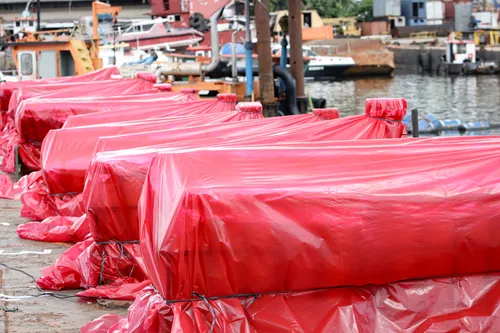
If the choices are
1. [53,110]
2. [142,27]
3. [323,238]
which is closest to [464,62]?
[142,27]

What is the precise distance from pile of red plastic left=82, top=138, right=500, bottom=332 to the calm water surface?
108 feet

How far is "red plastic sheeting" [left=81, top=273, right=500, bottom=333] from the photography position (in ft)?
19.5

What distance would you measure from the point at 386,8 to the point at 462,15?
9.83m

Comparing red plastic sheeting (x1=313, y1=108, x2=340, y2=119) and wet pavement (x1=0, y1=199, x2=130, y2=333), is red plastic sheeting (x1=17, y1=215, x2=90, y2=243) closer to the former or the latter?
wet pavement (x1=0, y1=199, x2=130, y2=333)

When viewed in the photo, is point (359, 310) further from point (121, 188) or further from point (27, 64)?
point (27, 64)

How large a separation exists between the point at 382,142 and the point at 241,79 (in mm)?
18839

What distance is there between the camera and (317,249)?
5883 millimetres

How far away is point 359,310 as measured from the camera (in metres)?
6.12

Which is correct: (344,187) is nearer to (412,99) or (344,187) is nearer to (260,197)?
(260,197)

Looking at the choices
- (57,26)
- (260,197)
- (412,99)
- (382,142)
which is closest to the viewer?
(260,197)

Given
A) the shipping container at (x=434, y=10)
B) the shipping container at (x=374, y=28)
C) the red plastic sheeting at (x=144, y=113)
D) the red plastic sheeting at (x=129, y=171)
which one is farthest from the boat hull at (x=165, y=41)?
the shipping container at (x=434, y=10)

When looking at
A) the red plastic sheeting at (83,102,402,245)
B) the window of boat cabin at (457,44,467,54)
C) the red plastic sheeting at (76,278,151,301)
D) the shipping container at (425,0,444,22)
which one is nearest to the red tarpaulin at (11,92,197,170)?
the red plastic sheeting at (83,102,402,245)

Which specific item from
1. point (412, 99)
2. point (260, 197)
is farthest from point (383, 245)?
point (412, 99)

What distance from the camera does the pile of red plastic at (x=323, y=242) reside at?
5.84 metres
